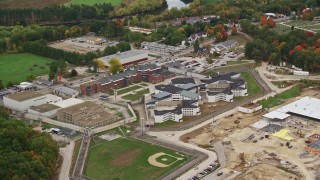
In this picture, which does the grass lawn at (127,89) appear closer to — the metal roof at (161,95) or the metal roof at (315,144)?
the metal roof at (161,95)

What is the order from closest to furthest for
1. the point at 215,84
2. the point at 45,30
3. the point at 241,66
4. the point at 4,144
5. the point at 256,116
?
the point at 4,144 < the point at 256,116 < the point at 215,84 < the point at 241,66 < the point at 45,30

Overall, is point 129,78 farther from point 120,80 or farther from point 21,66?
point 21,66

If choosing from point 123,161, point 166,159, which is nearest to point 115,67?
point 123,161

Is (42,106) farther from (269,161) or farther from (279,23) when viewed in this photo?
(279,23)

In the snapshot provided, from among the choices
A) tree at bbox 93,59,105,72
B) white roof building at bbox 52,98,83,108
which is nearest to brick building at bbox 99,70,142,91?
white roof building at bbox 52,98,83,108

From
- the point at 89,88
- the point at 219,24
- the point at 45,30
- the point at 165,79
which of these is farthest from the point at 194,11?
the point at 89,88

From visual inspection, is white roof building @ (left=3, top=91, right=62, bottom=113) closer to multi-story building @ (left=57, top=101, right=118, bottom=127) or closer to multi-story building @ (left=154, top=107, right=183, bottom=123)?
multi-story building @ (left=57, top=101, right=118, bottom=127)
